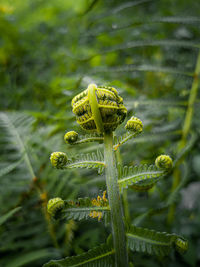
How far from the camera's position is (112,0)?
2830 mm

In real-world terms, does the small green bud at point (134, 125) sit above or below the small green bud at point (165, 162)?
above

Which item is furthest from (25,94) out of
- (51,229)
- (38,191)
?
(51,229)

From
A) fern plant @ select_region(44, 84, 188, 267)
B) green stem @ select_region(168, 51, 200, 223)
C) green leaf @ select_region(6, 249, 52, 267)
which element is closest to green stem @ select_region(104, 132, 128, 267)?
fern plant @ select_region(44, 84, 188, 267)

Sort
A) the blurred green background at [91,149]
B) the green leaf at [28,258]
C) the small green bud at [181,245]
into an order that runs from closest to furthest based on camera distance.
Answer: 1. the small green bud at [181,245]
2. the green leaf at [28,258]
3. the blurred green background at [91,149]

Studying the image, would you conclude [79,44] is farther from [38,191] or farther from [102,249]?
[102,249]

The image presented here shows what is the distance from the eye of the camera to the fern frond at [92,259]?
2.02 ft

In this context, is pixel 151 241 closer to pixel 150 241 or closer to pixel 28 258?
pixel 150 241

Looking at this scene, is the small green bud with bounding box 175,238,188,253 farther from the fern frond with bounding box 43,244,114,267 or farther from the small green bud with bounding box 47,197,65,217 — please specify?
the small green bud with bounding box 47,197,65,217

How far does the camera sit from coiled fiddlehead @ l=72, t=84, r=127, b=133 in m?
0.58

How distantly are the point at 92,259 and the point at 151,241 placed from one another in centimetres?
17

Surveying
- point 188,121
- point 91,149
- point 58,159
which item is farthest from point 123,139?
point 188,121

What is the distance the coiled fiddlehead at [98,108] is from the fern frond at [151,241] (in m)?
0.31

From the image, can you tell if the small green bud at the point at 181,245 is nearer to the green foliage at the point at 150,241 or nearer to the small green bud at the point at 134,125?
the green foliage at the point at 150,241

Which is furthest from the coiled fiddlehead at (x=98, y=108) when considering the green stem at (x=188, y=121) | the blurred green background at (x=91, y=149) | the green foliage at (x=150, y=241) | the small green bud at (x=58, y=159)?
the green stem at (x=188, y=121)
